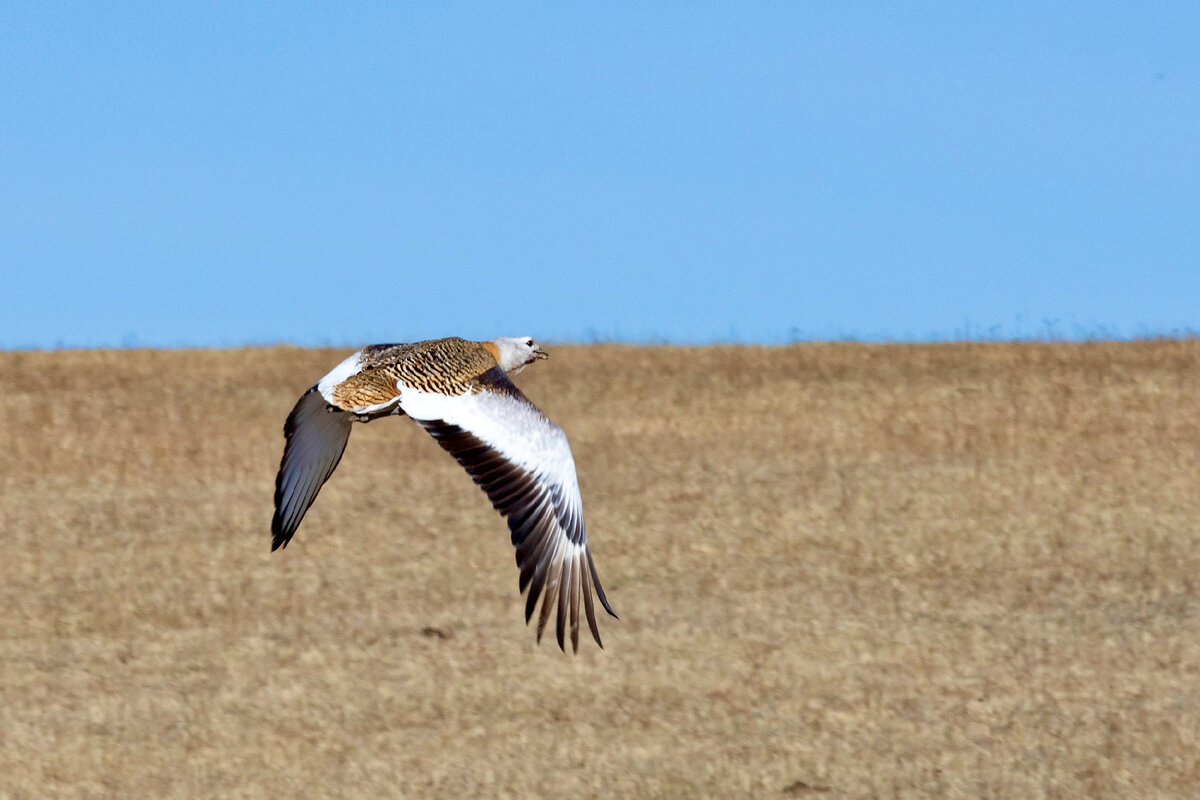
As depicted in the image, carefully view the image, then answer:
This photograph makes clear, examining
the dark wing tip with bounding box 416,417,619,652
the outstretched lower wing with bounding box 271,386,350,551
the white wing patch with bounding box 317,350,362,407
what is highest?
the white wing patch with bounding box 317,350,362,407

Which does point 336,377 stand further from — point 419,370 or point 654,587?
point 654,587

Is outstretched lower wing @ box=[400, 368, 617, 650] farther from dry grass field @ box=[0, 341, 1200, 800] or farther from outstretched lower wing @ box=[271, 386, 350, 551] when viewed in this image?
dry grass field @ box=[0, 341, 1200, 800]

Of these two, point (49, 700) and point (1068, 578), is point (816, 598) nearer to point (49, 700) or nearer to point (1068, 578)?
point (1068, 578)

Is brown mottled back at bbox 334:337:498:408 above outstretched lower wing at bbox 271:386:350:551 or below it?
above

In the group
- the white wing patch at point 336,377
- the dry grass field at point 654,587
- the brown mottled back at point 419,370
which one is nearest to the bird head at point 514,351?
the brown mottled back at point 419,370

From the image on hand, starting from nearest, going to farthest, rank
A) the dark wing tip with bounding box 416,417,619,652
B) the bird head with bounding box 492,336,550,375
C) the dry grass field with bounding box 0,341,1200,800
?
the dark wing tip with bounding box 416,417,619,652
the bird head with bounding box 492,336,550,375
the dry grass field with bounding box 0,341,1200,800

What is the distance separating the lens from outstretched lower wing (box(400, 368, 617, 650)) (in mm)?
8414

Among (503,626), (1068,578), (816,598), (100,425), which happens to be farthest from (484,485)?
(100,425)

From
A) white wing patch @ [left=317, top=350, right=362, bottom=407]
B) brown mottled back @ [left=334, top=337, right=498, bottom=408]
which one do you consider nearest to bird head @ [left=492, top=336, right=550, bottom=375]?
brown mottled back @ [left=334, top=337, right=498, bottom=408]

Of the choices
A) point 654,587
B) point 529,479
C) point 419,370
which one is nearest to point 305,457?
point 419,370

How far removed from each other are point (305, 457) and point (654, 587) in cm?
1179

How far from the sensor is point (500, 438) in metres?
8.62

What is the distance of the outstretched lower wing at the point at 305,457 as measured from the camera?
9797mm

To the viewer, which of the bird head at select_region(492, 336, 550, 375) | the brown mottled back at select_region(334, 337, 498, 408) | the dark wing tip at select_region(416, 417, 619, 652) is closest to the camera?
the dark wing tip at select_region(416, 417, 619, 652)
